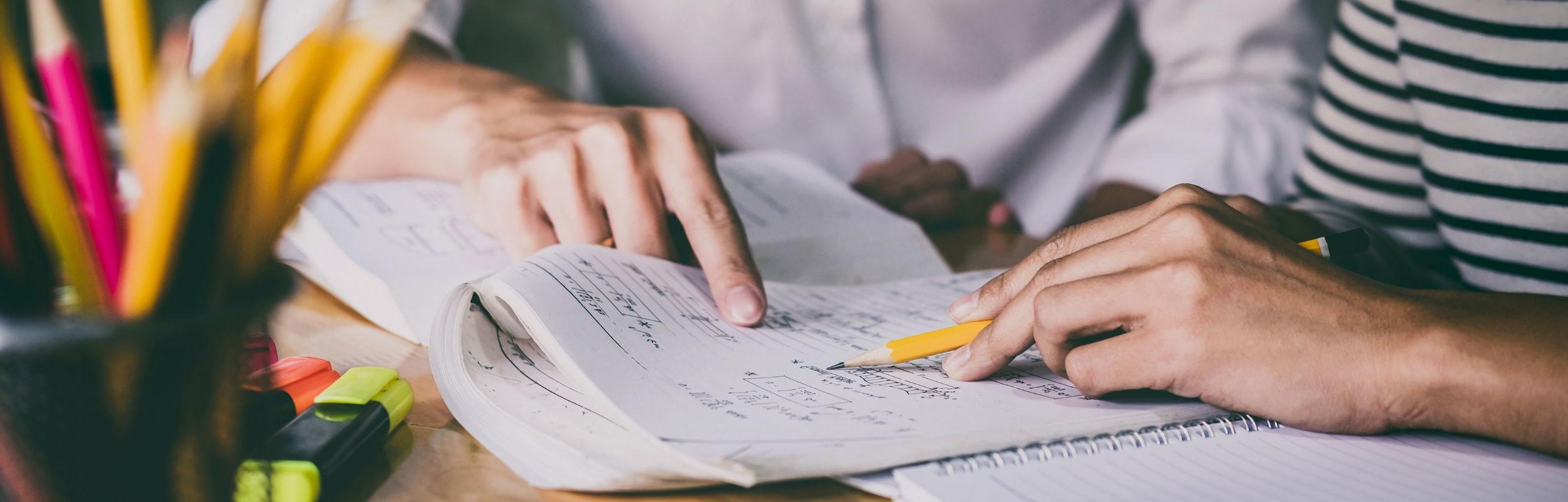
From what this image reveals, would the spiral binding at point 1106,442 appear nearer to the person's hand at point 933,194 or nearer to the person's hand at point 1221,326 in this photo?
the person's hand at point 1221,326

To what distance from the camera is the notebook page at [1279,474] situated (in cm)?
33

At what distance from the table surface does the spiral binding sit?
36 millimetres

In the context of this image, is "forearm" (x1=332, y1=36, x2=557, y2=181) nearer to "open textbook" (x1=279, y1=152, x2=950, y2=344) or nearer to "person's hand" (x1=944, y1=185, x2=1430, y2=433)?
"open textbook" (x1=279, y1=152, x2=950, y2=344)

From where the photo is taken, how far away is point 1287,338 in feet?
1.26

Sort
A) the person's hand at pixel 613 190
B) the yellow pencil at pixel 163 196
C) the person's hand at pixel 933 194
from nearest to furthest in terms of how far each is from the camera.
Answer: the yellow pencil at pixel 163 196
the person's hand at pixel 613 190
the person's hand at pixel 933 194

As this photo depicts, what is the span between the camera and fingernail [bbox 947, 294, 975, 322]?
45 cm

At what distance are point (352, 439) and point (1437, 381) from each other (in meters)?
0.41

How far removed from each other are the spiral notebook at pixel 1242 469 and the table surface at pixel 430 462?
0.05 meters

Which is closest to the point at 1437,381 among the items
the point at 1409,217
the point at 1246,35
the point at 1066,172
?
the point at 1409,217

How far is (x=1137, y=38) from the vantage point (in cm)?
129

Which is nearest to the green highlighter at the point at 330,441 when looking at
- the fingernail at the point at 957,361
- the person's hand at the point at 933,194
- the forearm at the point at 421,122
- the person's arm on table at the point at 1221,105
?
the fingernail at the point at 957,361

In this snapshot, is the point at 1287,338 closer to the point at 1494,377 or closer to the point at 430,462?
the point at 1494,377

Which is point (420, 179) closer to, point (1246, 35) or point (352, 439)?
point (352, 439)

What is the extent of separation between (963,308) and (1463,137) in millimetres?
489
